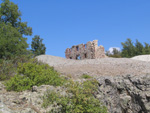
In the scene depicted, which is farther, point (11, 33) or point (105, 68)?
point (11, 33)

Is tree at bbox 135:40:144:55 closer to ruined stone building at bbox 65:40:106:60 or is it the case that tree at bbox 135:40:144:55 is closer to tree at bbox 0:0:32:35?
ruined stone building at bbox 65:40:106:60

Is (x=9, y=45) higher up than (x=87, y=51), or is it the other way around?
(x=87, y=51)

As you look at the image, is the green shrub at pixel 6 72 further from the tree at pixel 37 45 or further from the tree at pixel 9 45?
the tree at pixel 37 45

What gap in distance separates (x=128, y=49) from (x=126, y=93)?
39885mm

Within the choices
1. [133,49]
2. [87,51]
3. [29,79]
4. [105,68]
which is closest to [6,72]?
[29,79]

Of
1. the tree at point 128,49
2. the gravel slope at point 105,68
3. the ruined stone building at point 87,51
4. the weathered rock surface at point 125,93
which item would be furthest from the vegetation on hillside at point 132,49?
the weathered rock surface at point 125,93

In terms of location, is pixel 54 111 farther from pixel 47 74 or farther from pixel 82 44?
pixel 82 44

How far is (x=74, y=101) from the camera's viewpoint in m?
7.72

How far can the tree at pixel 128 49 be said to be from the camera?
47.0 metres

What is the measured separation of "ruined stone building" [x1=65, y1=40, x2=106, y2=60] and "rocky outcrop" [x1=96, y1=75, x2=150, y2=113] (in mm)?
16955

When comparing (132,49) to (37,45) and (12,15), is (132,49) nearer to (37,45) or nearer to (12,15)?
(37,45)

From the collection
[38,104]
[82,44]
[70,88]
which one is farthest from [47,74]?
[82,44]

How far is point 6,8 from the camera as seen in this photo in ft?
74.0

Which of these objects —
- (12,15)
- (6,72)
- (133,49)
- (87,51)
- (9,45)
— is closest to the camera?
(6,72)
